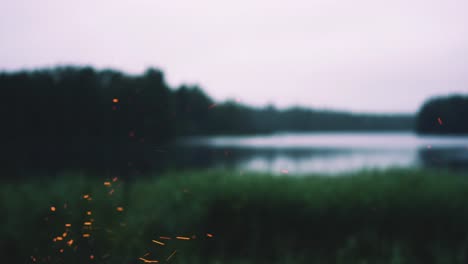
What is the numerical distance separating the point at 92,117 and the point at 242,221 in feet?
62.0

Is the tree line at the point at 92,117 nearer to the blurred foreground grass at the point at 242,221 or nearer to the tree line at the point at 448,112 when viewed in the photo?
the blurred foreground grass at the point at 242,221

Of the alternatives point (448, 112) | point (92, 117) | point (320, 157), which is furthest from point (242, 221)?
point (320, 157)

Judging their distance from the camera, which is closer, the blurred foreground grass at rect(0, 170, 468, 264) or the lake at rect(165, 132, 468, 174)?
the blurred foreground grass at rect(0, 170, 468, 264)

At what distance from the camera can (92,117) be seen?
24797 millimetres

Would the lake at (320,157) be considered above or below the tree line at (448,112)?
below

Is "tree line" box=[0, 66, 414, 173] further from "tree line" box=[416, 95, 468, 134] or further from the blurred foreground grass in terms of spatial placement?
"tree line" box=[416, 95, 468, 134]

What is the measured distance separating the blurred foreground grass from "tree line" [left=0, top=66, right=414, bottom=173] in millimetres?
3107

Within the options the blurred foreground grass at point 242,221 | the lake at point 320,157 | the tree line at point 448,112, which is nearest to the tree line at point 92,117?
the lake at point 320,157

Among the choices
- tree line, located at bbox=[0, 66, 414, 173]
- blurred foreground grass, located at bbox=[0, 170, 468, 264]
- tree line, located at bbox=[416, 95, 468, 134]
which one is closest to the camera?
blurred foreground grass, located at bbox=[0, 170, 468, 264]

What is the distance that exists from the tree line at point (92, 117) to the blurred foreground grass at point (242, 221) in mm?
3107

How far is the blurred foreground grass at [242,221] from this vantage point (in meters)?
7.40

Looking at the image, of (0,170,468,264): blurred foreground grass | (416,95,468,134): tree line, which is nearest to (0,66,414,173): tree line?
(0,170,468,264): blurred foreground grass

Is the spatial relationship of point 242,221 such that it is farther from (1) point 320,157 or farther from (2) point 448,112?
(1) point 320,157

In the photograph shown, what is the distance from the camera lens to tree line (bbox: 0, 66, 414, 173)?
43.1 feet
